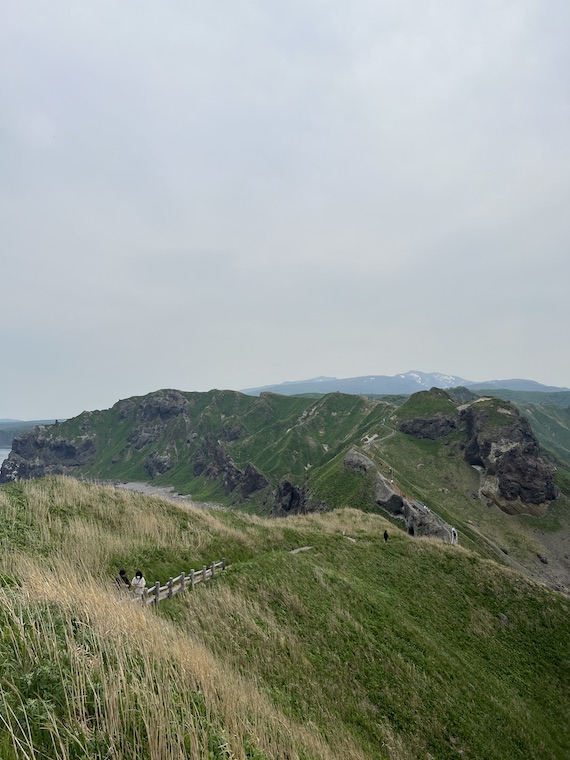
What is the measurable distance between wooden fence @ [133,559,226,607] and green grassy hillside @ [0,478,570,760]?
1.93ft

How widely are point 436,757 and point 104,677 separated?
16.6m

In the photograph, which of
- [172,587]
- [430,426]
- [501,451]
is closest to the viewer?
[172,587]

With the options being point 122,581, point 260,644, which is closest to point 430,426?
point 260,644

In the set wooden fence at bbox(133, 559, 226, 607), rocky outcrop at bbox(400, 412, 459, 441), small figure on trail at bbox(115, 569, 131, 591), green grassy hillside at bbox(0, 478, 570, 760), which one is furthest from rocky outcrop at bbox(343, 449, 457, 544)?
small figure on trail at bbox(115, 569, 131, 591)

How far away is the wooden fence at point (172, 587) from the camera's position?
1634cm

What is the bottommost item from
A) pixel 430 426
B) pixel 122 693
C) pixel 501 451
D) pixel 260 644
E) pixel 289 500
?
pixel 289 500

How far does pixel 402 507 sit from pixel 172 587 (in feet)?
249

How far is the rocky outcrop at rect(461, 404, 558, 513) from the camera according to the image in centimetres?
12581

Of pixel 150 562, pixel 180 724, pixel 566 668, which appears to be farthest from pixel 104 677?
pixel 566 668

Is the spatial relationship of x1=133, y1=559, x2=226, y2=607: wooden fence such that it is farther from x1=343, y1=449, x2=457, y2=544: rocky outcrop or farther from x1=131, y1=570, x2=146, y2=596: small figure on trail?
x1=343, y1=449, x2=457, y2=544: rocky outcrop

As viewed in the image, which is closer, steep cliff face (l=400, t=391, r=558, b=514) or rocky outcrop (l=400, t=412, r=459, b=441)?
steep cliff face (l=400, t=391, r=558, b=514)

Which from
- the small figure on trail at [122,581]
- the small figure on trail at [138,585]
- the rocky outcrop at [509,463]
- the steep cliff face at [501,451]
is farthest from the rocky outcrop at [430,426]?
the small figure on trail at [138,585]

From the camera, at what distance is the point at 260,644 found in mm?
15711

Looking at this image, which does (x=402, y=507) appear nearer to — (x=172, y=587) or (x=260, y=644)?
(x=172, y=587)
